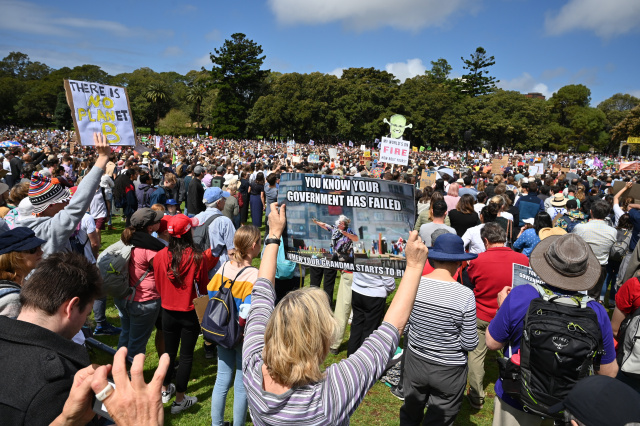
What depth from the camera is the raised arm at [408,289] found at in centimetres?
187

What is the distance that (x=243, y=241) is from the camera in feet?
11.1

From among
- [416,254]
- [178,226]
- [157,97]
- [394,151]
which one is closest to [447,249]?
[416,254]

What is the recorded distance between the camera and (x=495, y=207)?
21.0ft

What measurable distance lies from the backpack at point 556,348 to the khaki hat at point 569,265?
0.10m

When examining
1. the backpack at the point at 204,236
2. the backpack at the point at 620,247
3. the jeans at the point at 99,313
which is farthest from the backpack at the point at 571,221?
the jeans at the point at 99,313

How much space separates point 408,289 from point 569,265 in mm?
1187

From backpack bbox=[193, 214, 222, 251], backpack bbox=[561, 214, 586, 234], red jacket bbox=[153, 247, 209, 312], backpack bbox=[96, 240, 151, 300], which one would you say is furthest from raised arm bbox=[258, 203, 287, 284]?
backpack bbox=[561, 214, 586, 234]

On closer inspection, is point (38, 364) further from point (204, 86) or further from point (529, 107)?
point (204, 86)

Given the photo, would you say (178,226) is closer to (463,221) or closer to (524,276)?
(524,276)

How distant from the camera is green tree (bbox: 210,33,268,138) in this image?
228 feet

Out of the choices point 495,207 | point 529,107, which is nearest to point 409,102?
point 529,107

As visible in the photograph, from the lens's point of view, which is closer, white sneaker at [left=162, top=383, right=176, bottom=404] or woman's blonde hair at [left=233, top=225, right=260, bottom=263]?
woman's blonde hair at [left=233, top=225, right=260, bottom=263]

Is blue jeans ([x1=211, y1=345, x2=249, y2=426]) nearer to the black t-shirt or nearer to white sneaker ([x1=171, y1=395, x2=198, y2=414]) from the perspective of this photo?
white sneaker ([x1=171, y1=395, x2=198, y2=414])

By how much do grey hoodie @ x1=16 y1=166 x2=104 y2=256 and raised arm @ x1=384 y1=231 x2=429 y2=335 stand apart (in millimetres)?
2558
